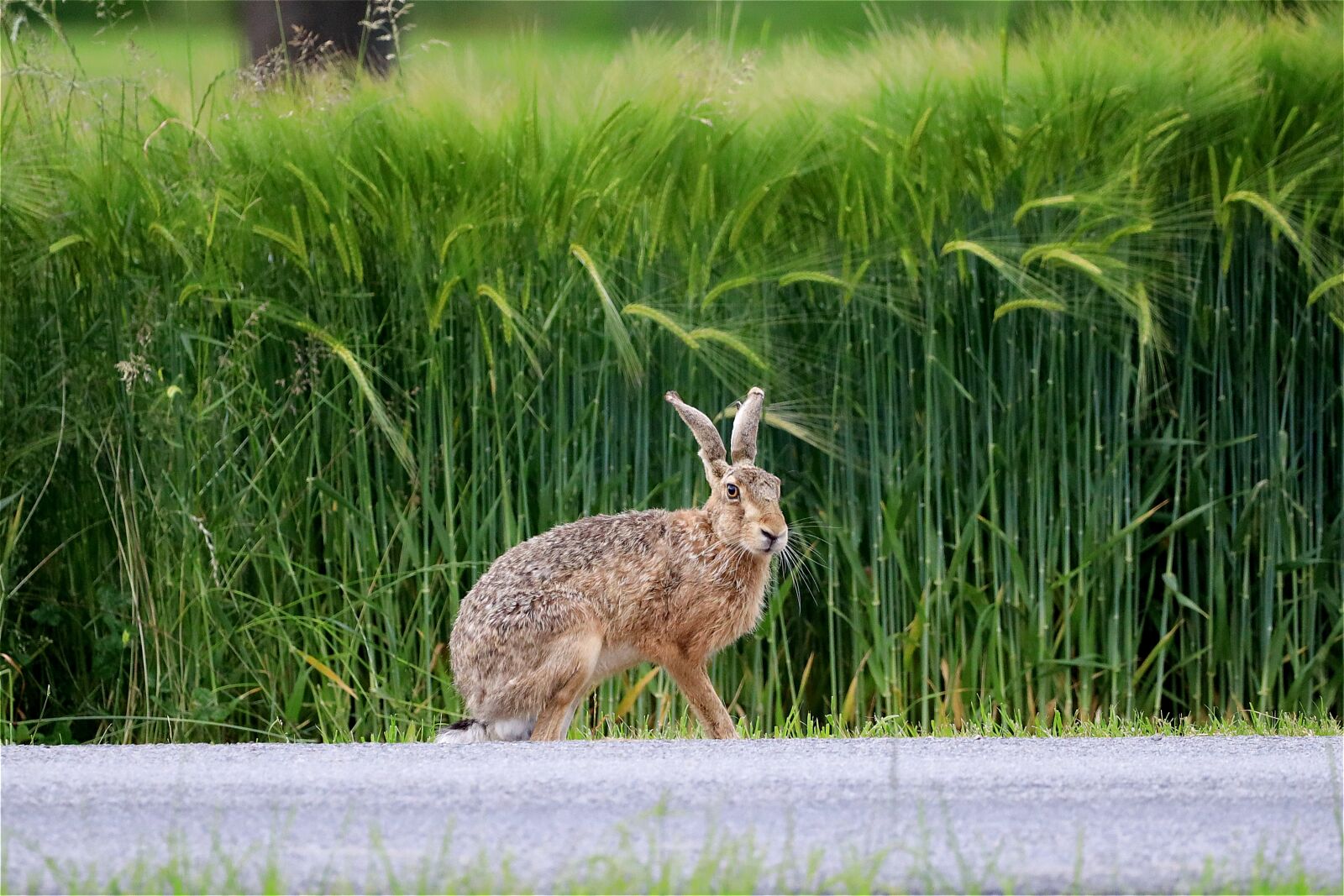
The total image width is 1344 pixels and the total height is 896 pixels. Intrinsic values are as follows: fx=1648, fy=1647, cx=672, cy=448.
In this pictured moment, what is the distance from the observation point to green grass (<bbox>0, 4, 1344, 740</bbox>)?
226 inches

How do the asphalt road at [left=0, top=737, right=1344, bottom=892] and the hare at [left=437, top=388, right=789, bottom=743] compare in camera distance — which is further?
the hare at [left=437, top=388, right=789, bottom=743]

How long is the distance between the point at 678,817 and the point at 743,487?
171cm

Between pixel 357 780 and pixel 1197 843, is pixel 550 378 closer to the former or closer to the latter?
pixel 357 780

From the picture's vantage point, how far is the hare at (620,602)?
4883 millimetres

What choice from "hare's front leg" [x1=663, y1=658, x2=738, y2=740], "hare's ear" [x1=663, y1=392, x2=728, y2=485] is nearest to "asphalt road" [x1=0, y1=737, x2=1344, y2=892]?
"hare's front leg" [x1=663, y1=658, x2=738, y2=740]

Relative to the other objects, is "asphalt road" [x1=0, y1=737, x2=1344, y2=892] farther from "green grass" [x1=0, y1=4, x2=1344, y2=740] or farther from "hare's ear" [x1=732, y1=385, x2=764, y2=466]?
"green grass" [x1=0, y1=4, x2=1344, y2=740]

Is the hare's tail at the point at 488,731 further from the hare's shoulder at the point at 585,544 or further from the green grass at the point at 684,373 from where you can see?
the green grass at the point at 684,373

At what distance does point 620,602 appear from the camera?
16.6 feet

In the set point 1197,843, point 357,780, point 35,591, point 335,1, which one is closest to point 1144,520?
point 1197,843

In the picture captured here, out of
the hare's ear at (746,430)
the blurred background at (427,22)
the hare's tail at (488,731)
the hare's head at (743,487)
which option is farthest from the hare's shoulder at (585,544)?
the blurred background at (427,22)

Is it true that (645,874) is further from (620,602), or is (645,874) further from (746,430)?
(746,430)

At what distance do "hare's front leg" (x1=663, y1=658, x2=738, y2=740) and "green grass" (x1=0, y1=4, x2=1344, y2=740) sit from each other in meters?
0.63

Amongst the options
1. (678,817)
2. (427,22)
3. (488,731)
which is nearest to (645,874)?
(678,817)

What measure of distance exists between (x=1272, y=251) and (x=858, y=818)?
3.56 meters
